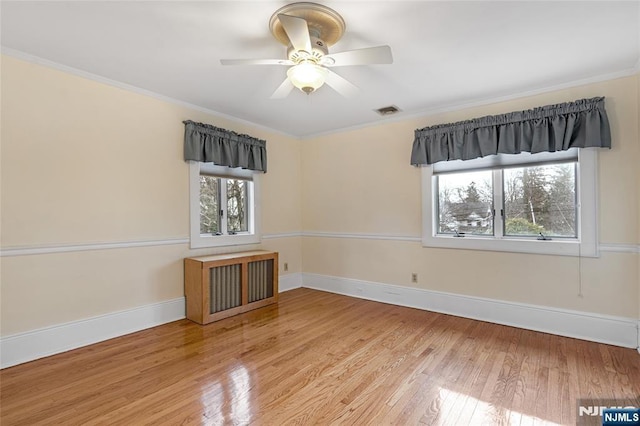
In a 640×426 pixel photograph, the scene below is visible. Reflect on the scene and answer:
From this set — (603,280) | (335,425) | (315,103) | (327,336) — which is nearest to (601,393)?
(603,280)

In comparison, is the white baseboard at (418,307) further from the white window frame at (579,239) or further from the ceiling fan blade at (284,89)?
the ceiling fan blade at (284,89)

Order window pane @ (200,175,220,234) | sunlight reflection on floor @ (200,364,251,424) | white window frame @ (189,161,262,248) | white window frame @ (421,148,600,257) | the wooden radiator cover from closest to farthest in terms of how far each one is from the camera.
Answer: sunlight reflection on floor @ (200,364,251,424) → white window frame @ (421,148,600,257) → the wooden radiator cover → white window frame @ (189,161,262,248) → window pane @ (200,175,220,234)

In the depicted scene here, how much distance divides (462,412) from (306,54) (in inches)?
99.0

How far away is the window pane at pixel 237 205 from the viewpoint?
13.6 feet

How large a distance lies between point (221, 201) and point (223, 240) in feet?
1.68

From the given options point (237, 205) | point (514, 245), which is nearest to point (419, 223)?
point (514, 245)

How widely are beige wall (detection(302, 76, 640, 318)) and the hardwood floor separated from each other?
1.64ft

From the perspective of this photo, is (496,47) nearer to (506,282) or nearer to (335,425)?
(506,282)

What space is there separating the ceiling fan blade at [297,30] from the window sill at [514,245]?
2.72 m

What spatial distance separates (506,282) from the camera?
3.33 m

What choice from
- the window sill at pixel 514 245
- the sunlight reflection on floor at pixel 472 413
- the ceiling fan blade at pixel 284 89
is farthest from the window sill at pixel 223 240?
the sunlight reflection on floor at pixel 472 413

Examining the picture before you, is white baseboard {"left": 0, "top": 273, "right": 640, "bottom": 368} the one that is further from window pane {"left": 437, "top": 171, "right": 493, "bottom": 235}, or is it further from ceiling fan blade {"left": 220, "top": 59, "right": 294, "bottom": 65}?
ceiling fan blade {"left": 220, "top": 59, "right": 294, "bottom": 65}

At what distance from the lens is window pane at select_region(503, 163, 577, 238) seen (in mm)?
3092

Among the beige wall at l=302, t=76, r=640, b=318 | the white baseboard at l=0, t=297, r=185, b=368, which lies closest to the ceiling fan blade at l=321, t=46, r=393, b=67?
the beige wall at l=302, t=76, r=640, b=318
